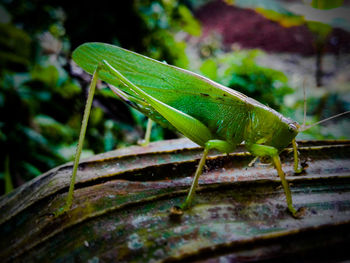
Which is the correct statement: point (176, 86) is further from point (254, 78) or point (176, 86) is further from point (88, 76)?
point (254, 78)

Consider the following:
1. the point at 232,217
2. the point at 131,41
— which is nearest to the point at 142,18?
the point at 131,41

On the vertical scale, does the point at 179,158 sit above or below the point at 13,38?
below

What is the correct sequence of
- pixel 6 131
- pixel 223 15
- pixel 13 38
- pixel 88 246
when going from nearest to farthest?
1. pixel 88 246
2. pixel 6 131
3. pixel 13 38
4. pixel 223 15

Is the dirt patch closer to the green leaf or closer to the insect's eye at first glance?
the green leaf

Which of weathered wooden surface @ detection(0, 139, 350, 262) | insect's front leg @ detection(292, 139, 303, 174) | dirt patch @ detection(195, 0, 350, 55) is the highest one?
dirt patch @ detection(195, 0, 350, 55)

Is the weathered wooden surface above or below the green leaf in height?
below

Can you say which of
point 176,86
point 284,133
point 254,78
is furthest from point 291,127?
point 254,78

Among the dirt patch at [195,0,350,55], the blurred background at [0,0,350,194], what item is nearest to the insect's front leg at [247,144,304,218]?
the blurred background at [0,0,350,194]

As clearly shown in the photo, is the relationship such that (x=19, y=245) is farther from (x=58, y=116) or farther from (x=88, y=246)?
(x=58, y=116)
